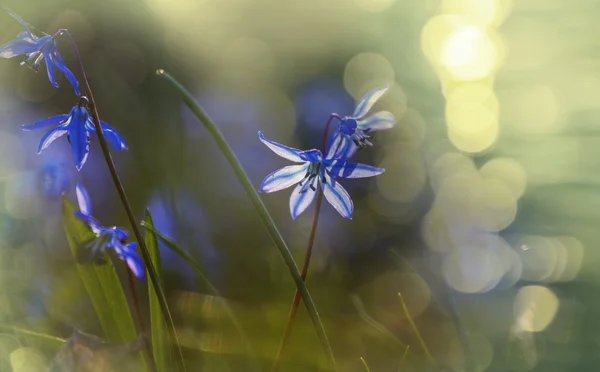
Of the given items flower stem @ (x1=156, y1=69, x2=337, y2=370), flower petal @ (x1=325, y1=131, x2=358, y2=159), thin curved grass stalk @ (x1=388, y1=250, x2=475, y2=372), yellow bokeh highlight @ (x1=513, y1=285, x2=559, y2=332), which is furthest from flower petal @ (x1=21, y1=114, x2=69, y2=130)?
yellow bokeh highlight @ (x1=513, y1=285, x2=559, y2=332)

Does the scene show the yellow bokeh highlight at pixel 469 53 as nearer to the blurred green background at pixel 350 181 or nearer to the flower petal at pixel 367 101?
the blurred green background at pixel 350 181

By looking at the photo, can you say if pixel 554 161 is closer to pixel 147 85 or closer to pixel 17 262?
pixel 147 85

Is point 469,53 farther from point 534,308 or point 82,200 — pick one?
point 82,200

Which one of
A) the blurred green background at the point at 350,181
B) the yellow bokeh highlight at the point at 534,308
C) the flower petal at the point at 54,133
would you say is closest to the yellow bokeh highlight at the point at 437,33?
the blurred green background at the point at 350,181

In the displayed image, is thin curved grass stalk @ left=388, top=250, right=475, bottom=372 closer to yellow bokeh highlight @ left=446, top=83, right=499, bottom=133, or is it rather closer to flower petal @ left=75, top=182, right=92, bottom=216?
flower petal @ left=75, top=182, right=92, bottom=216

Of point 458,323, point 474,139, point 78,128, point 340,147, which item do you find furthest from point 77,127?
point 474,139

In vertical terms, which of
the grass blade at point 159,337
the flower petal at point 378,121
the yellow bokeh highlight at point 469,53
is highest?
the yellow bokeh highlight at point 469,53
